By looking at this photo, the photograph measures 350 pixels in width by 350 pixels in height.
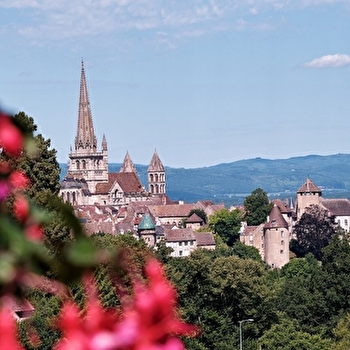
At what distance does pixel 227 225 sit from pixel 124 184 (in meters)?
51.4

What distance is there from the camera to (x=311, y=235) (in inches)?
5241

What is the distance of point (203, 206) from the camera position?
17112cm

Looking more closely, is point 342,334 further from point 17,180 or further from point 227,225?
point 227,225

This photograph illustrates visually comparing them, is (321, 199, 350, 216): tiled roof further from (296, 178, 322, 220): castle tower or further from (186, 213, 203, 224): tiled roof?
(186, 213, 203, 224): tiled roof

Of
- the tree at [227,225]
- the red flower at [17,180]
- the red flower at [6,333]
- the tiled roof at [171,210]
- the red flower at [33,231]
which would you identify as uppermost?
the tiled roof at [171,210]

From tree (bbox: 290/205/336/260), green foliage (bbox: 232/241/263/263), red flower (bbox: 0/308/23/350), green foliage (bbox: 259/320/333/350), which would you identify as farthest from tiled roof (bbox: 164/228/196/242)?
red flower (bbox: 0/308/23/350)

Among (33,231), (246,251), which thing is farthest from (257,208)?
(33,231)

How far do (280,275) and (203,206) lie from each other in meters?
61.7

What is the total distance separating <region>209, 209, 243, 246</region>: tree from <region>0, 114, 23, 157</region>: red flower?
14197cm

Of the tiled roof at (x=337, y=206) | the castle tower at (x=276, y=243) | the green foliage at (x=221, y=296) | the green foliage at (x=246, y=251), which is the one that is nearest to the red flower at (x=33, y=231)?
the green foliage at (x=221, y=296)

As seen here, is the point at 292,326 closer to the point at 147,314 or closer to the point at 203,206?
the point at 147,314

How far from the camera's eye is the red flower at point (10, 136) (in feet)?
7.63

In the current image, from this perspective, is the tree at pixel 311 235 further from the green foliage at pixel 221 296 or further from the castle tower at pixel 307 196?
the green foliage at pixel 221 296

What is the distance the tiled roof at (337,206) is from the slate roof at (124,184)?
49.8 meters
